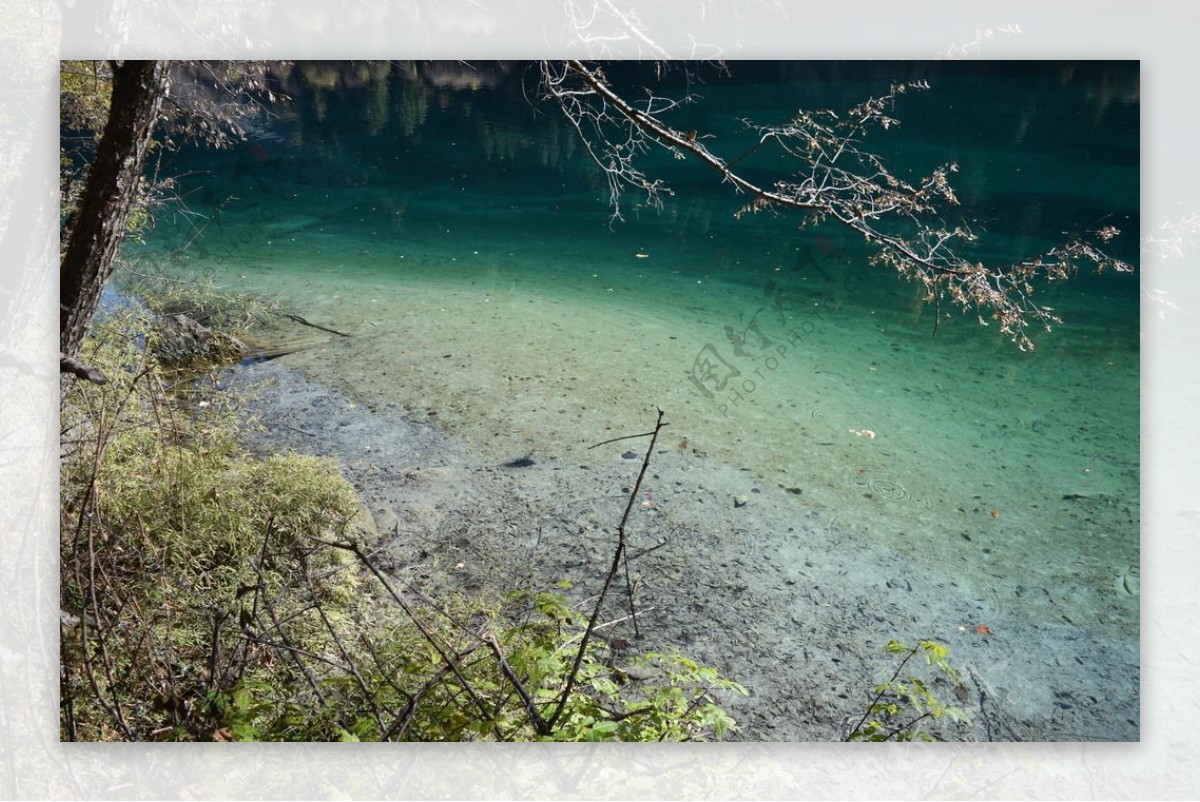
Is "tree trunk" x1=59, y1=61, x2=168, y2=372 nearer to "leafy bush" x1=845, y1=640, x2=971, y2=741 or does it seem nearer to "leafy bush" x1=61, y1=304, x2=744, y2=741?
"leafy bush" x1=61, y1=304, x2=744, y2=741

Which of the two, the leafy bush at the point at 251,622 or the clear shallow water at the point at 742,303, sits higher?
the clear shallow water at the point at 742,303

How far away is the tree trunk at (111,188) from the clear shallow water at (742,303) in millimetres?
185

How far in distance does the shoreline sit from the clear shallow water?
0.21 feet

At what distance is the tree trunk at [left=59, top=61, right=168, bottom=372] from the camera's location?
2.25 metres

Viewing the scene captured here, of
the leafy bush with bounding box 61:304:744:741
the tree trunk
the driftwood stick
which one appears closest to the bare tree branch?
the driftwood stick

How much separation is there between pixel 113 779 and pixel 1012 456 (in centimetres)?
237

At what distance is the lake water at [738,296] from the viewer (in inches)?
92.5

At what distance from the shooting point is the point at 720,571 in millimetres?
2453

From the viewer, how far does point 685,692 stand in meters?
2.34

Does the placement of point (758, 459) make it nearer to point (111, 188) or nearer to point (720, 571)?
point (720, 571)

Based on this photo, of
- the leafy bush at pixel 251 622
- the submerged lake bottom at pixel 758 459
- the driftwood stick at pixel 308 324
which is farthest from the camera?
the driftwood stick at pixel 308 324

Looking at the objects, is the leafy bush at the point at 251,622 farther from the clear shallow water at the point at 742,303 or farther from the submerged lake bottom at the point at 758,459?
the clear shallow water at the point at 742,303

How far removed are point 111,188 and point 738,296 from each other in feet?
5.13

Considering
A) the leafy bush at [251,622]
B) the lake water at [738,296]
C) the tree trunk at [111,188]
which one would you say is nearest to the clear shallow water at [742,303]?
the lake water at [738,296]
